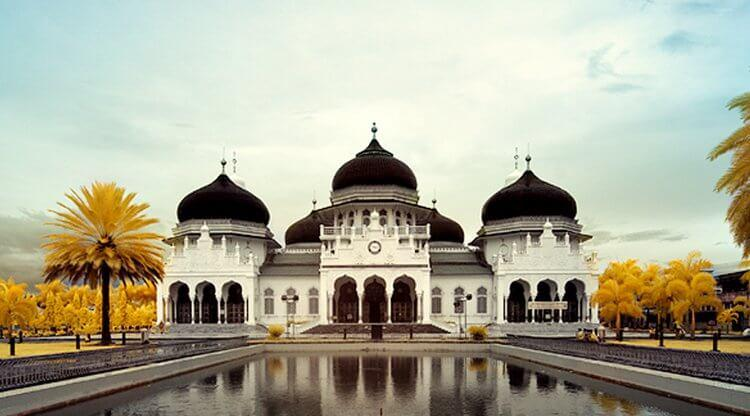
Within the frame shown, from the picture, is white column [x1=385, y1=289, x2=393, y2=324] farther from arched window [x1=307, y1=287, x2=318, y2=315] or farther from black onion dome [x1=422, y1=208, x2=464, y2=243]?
black onion dome [x1=422, y1=208, x2=464, y2=243]

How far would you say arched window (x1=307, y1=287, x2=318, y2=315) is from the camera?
62156 mm

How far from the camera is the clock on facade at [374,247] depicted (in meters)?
60.0

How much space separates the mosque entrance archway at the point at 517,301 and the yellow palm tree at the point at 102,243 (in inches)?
1371

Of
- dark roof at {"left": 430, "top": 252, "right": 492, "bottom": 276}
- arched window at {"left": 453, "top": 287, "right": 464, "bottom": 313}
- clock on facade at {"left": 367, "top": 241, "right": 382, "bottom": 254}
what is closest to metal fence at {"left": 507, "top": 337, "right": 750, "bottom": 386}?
arched window at {"left": 453, "top": 287, "right": 464, "bottom": 313}

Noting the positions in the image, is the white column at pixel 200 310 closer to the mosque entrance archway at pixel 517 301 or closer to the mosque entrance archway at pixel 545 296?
the mosque entrance archway at pixel 517 301

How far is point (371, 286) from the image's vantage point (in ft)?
207

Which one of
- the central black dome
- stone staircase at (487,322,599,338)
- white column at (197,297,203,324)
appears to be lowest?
stone staircase at (487,322,599,338)

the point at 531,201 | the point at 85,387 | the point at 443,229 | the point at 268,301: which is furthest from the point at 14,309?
the point at 531,201

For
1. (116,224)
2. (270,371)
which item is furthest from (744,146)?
(116,224)

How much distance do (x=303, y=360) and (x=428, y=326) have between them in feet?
75.8

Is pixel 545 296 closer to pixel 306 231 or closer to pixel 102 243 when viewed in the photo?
pixel 306 231

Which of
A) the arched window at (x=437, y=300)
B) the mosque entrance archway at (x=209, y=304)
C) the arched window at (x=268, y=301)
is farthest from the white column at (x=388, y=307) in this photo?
the mosque entrance archway at (x=209, y=304)

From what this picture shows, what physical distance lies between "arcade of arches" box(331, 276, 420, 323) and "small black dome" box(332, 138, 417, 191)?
981 centimetres

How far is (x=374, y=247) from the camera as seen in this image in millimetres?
60094
